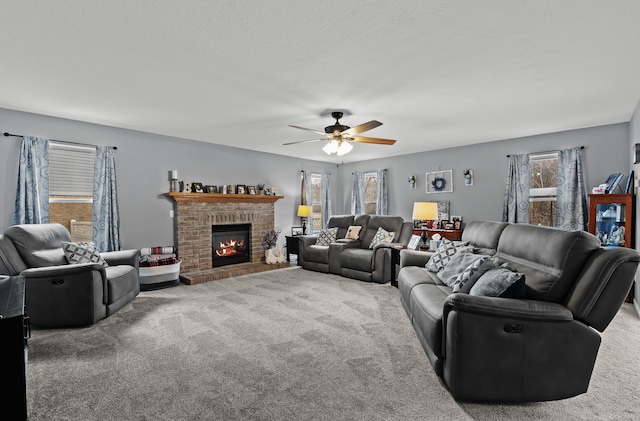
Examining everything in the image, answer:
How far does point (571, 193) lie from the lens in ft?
17.1

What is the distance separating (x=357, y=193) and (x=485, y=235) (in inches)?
196

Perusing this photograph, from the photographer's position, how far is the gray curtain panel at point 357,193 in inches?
327

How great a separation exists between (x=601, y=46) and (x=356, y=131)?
230cm

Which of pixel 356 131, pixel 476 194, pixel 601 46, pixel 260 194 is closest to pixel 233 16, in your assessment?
pixel 356 131

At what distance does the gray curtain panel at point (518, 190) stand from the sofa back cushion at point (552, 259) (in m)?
3.58

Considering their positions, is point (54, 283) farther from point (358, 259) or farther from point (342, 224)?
point (342, 224)

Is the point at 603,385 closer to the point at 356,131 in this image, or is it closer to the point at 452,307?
the point at 452,307

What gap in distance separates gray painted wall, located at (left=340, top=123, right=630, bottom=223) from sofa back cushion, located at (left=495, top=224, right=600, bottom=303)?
12.1ft

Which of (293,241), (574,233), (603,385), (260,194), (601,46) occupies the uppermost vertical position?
(601,46)

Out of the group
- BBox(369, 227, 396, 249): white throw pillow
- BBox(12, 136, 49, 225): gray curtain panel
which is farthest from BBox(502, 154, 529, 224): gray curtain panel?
BBox(12, 136, 49, 225): gray curtain panel

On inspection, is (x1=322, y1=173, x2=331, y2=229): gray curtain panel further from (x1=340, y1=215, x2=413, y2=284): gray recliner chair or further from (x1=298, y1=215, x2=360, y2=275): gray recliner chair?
(x1=340, y1=215, x2=413, y2=284): gray recliner chair

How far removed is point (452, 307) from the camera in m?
2.01

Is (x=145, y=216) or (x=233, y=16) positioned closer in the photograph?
(x=233, y=16)

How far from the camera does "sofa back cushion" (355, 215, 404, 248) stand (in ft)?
19.0
